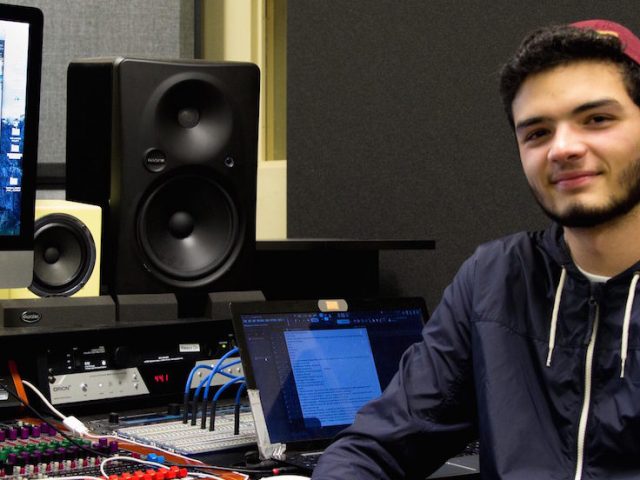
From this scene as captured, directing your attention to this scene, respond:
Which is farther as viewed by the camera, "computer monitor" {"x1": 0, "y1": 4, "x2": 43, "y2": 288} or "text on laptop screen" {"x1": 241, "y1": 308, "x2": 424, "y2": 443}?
"computer monitor" {"x1": 0, "y1": 4, "x2": 43, "y2": 288}

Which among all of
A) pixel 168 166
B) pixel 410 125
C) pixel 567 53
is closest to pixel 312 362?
pixel 168 166

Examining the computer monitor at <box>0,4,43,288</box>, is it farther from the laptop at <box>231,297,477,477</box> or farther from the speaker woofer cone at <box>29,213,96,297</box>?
the laptop at <box>231,297,477,477</box>

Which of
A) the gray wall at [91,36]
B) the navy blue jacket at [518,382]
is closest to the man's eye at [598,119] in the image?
the navy blue jacket at [518,382]

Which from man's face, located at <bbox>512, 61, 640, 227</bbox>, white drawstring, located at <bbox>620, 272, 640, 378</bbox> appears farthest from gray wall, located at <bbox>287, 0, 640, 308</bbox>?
white drawstring, located at <bbox>620, 272, 640, 378</bbox>

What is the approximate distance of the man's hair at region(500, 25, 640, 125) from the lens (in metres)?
1.20

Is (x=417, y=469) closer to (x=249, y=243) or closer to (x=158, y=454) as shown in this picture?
(x=158, y=454)

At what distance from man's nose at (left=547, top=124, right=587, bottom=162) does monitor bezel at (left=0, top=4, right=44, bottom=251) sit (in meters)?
0.83

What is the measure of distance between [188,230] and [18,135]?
0.36m

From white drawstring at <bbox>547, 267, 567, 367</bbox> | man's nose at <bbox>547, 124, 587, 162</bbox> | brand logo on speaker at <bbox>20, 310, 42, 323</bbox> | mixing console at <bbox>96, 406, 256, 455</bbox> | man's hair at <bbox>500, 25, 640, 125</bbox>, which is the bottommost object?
mixing console at <bbox>96, 406, 256, 455</bbox>

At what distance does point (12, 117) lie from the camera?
1532 millimetres

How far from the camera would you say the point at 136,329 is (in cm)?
159

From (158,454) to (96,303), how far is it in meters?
0.40

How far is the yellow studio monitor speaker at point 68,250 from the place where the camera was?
5.42ft

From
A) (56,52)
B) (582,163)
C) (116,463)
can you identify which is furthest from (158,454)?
(56,52)
